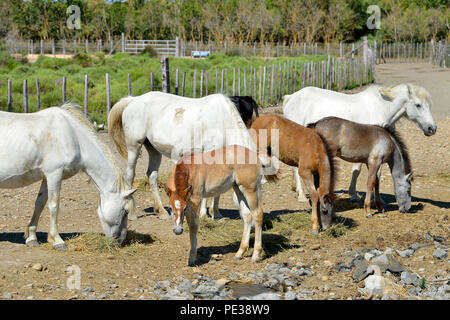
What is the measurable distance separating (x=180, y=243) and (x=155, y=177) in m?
1.91

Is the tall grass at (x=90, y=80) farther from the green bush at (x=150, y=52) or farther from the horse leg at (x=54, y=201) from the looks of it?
the green bush at (x=150, y=52)

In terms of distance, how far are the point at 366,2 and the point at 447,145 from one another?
52.1 m

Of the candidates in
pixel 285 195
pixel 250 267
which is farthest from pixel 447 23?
pixel 250 267

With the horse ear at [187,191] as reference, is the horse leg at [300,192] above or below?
below

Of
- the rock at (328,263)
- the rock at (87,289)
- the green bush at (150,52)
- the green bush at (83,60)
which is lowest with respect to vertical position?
the rock at (328,263)

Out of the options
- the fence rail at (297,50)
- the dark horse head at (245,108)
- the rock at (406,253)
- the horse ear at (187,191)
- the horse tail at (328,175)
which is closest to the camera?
the horse ear at (187,191)

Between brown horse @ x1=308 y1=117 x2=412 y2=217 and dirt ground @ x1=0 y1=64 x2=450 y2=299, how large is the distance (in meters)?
0.40

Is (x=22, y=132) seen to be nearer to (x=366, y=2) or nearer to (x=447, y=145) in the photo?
(x=447, y=145)

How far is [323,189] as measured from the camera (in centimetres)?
853

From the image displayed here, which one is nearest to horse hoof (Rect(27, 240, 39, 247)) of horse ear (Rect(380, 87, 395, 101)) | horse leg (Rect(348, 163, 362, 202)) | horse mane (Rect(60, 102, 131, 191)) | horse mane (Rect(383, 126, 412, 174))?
horse mane (Rect(60, 102, 131, 191))

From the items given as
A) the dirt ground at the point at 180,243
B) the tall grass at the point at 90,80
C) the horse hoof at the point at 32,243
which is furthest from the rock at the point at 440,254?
the tall grass at the point at 90,80

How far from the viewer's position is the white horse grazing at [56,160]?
7297mm

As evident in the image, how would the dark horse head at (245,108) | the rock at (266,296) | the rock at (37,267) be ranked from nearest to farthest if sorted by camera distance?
the rock at (266,296), the rock at (37,267), the dark horse head at (245,108)

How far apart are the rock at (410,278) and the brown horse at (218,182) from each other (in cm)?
167
